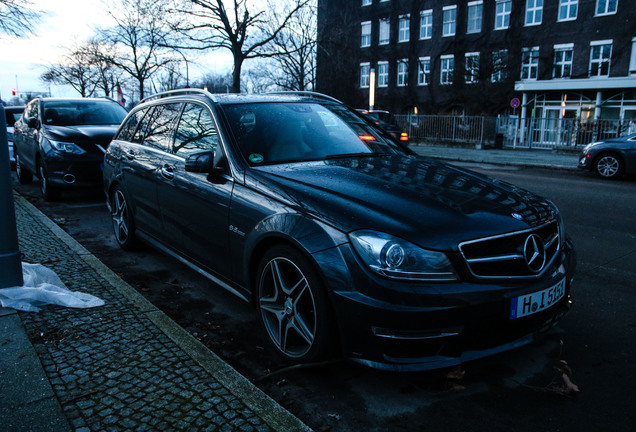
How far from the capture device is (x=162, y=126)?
4.94 m

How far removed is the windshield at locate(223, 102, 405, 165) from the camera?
3775mm

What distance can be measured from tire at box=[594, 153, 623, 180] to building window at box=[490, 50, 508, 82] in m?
23.0

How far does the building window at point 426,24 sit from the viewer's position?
39.5 meters

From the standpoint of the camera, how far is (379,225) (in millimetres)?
2650

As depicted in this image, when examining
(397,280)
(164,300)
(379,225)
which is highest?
(379,225)

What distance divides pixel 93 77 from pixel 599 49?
43.1 m

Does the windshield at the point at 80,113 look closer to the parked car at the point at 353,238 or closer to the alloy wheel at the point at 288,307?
the parked car at the point at 353,238

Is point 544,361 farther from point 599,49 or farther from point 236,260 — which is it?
point 599,49

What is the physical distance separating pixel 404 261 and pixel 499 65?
1394 inches

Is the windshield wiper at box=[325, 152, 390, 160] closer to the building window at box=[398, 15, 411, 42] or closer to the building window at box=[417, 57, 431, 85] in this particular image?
the building window at box=[417, 57, 431, 85]

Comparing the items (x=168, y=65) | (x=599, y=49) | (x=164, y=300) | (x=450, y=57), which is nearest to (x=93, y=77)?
(x=168, y=65)

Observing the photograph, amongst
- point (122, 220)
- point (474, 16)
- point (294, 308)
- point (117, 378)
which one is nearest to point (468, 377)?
point (294, 308)

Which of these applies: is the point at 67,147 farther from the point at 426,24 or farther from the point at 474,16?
the point at 426,24

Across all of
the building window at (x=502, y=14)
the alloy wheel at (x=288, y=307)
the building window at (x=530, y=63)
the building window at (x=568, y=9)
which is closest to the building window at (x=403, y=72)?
the building window at (x=502, y=14)
